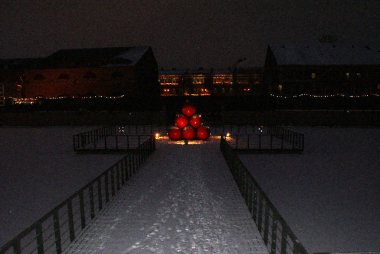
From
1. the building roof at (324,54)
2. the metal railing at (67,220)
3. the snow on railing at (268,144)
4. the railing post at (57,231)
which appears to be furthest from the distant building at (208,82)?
the railing post at (57,231)

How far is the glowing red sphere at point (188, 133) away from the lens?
767 inches

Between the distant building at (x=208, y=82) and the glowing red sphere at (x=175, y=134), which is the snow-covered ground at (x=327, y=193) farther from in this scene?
the distant building at (x=208, y=82)

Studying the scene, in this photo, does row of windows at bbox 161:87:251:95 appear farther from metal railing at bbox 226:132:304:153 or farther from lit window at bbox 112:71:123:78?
metal railing at bbox 226:132:304:153

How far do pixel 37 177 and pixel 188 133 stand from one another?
9492mm

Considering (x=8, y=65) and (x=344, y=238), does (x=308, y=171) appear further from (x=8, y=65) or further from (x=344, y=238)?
(x=8, y=65)

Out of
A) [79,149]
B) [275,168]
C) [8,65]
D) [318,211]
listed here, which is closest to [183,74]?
[8,65]

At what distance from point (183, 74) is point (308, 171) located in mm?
49349

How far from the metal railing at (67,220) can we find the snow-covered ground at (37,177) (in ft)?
2.10

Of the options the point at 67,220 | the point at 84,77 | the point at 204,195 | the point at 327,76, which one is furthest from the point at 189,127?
the point at 327,76

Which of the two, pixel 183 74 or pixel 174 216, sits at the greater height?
→ pixel 183 74

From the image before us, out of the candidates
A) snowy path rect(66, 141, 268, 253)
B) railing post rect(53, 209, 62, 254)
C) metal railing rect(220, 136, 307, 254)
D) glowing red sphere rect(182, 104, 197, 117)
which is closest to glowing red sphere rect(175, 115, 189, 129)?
glowing red sphere rect(182, 104, 197, 117)

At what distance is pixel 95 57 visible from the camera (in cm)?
4347

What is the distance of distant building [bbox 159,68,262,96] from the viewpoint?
5894 centimetres

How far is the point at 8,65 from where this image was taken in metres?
43.6
